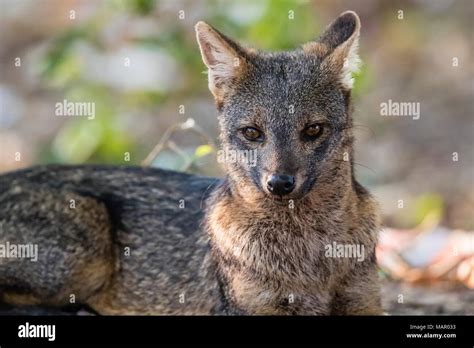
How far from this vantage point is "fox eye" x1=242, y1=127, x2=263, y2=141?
28.2ft

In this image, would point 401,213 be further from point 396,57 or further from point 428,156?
point 396,57

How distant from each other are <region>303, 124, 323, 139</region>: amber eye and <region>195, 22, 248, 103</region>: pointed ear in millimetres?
841

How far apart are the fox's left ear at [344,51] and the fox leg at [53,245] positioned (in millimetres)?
2727

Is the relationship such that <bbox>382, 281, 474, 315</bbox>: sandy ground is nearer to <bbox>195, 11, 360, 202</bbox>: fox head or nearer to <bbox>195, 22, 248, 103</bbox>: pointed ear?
<bbox>195, 11, 360, 202</bbox>: fox head

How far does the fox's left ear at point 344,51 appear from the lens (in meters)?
8.92

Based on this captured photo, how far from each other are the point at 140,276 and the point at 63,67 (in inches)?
172

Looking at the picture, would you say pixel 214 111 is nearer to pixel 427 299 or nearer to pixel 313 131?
pixel 427 299

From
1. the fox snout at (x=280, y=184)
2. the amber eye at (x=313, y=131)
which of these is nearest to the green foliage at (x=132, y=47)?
the amber eye at (x=313, y=131)

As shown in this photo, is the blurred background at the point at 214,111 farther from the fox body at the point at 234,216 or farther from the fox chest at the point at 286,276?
the fox chest at the point at 286,276

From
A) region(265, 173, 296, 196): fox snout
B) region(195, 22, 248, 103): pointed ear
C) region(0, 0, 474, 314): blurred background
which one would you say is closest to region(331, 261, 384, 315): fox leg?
region(265, 173, 296, 196): fox snout

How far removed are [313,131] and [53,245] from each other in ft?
9.31

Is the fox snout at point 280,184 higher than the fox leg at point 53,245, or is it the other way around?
the fox snout at point 280,184

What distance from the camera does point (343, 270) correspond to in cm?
895
